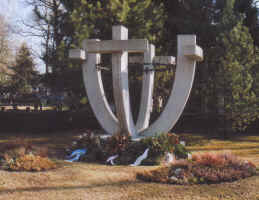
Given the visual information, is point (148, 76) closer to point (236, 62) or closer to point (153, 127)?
point (153, 127)

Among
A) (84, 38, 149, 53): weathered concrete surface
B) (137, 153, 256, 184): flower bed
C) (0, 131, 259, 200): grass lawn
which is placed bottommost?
(0, 131, 259, 200): grass lawn

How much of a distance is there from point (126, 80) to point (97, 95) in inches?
55.7

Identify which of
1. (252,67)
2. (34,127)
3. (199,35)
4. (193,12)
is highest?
(193,12)

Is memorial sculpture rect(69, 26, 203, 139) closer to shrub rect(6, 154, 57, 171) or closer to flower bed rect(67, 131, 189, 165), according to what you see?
flower bed rect(67, 131, 189, 165)

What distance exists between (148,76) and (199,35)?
7.07 m

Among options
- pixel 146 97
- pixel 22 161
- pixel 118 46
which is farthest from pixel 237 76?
pixel 22 161

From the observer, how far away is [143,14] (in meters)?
15.3

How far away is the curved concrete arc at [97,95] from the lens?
11.0 m

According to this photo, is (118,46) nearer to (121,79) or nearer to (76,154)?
(121,79)

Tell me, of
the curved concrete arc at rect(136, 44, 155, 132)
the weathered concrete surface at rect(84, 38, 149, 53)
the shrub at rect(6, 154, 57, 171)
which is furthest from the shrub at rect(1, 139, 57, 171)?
the curved concrete arc at rect(136, 44, 155, 132)

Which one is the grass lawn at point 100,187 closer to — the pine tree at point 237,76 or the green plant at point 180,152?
the green plant at point 180,152

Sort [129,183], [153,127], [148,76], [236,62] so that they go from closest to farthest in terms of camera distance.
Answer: [129,183] → [153,127] → [148,76] → [236,62]

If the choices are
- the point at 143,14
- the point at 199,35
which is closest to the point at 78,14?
the point at 143,14

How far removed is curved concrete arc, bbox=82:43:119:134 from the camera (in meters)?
11.0
